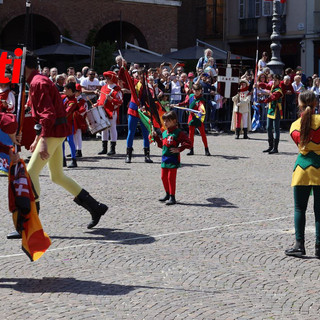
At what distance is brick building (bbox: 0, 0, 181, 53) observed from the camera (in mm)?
32125

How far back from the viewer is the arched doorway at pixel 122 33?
36156mm

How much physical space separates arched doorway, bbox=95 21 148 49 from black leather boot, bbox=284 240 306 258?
97.2ft

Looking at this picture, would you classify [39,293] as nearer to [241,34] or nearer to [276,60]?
[276,60]

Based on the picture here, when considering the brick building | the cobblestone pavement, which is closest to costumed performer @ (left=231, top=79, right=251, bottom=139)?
the cobblestone pavement

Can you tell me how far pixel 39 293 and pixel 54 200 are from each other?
14.4ft

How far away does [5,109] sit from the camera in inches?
527

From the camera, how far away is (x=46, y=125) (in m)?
7.35

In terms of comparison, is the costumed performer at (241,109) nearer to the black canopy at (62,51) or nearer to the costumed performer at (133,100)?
the costumed performer at (133,100)

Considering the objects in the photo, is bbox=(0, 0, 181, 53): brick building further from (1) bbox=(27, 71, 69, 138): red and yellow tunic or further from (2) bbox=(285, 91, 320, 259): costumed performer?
(2) bbox=(285, 91, 320, 259): costumed performer

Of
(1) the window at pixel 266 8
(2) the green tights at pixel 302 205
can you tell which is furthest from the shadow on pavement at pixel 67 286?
(1) the window at pixel 266 8

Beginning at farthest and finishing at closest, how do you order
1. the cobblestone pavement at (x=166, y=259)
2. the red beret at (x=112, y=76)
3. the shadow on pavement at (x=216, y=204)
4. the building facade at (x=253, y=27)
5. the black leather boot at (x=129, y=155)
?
1. the building facade at (x=253, y=27)
2. the red beret at (x=112, y=76)
3. the black leather boot at (x=129, y=155)
4. the shadow on pavement at (x=216, y=204)
5. the cobblestone pavement at (x=166, y=259)

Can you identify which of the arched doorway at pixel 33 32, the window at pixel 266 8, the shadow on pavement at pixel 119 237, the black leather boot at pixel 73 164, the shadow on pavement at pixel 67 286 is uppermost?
the window at pixel 266 8

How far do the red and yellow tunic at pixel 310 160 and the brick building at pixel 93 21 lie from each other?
938 inches

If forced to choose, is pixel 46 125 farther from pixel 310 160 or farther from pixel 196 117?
pixel 196 117
